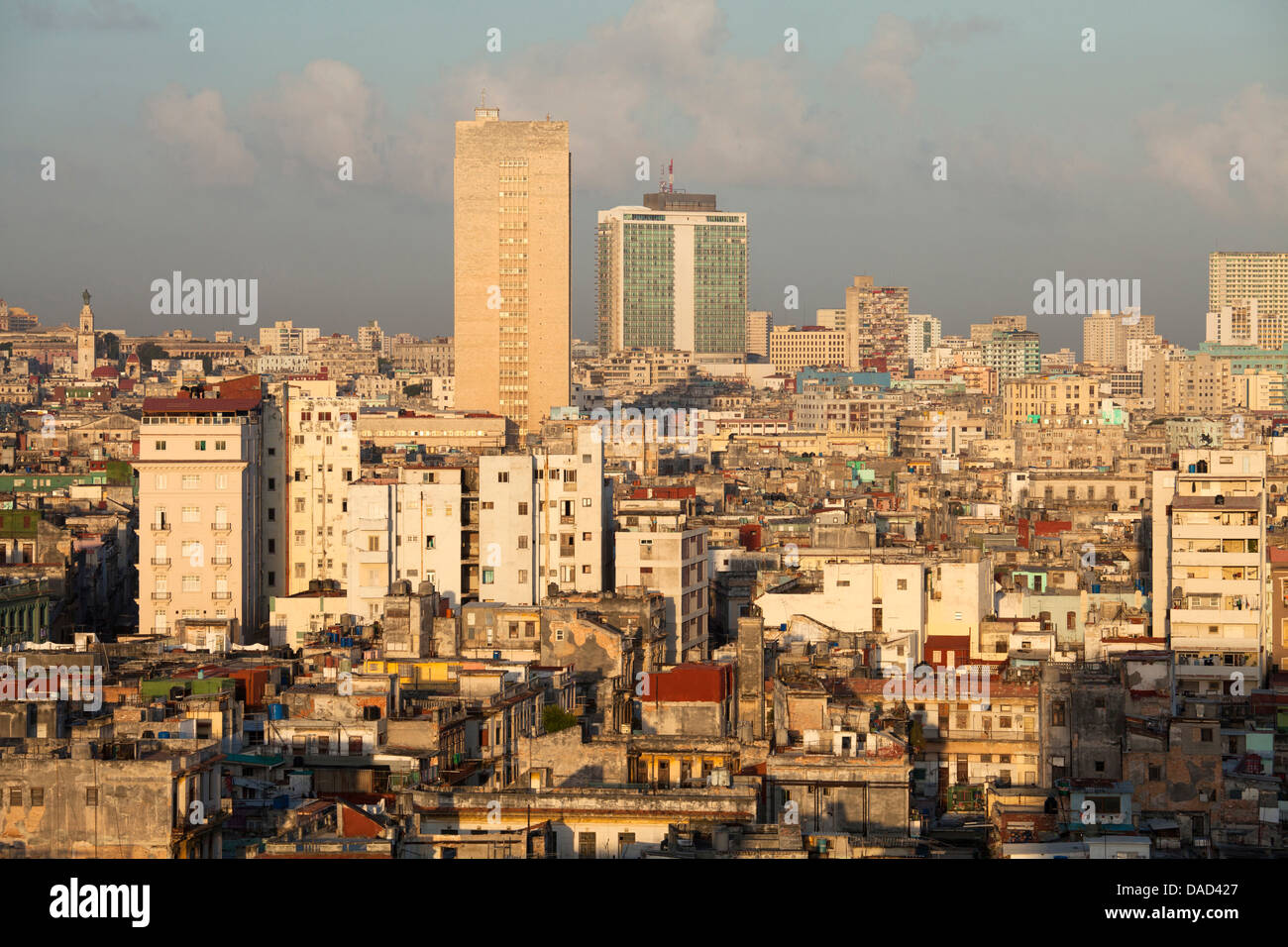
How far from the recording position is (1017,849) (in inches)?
471

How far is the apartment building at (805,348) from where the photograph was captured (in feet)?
475

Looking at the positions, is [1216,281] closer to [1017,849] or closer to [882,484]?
[882,484]

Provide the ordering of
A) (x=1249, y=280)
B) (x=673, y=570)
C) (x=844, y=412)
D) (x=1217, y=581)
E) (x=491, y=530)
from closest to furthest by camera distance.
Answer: (x=1217, y=581) < (x=673, y=570) < (x=491, y=530) < (x=844, y=412) < (x=1249, y=280)

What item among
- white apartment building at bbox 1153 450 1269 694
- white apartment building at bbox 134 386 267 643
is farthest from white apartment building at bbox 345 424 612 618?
white apartment building at bbox 1153 450 1269 694

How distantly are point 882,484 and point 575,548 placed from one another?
3217 centimetres

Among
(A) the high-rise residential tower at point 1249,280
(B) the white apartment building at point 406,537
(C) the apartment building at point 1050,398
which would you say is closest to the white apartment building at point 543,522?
(B) the white apartment building at point 406,537

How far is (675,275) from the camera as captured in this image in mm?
149875

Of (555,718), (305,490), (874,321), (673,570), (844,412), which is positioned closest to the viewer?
(555,718)

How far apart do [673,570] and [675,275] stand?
124 meters

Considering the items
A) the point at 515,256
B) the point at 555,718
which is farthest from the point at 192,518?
the point at 515,256

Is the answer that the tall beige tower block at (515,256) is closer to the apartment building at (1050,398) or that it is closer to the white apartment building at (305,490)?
the apartment building at (1050,398)

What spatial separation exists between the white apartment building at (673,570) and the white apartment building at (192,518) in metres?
5.06

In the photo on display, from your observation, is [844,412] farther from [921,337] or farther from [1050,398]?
[921,337]

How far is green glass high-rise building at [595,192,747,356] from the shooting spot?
14862 centimetres
